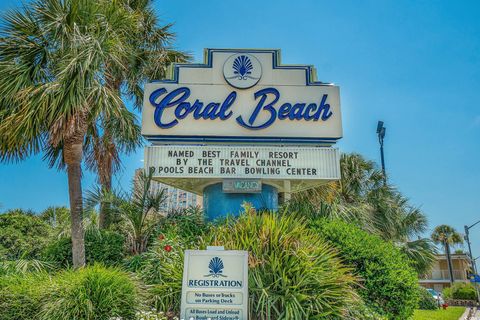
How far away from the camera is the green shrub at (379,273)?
30.7 feet

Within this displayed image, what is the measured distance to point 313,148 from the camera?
43.0 feet

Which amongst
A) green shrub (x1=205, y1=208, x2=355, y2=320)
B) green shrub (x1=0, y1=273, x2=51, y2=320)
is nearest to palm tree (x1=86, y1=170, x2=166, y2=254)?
green shrub (x1=205, y1=208, x2=355, y2=320)

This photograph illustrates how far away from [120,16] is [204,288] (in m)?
9.55

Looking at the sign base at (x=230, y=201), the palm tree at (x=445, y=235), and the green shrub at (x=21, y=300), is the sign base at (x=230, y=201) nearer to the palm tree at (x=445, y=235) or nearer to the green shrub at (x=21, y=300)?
the green shrub at (x=21, y=300)

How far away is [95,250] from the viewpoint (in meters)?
11.6

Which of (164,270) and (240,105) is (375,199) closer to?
(240,105)

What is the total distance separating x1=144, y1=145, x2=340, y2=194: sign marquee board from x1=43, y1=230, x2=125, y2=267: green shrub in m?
2.31

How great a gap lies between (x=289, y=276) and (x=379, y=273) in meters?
2.86

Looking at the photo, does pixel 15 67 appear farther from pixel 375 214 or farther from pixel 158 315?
pixel 375 214

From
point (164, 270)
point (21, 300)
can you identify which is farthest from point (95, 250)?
point (21, 300)

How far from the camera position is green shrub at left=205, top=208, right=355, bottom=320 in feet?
24.2

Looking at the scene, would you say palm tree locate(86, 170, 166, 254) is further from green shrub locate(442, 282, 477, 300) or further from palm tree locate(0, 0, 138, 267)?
green shrub locate(442, 282, 477, 300)

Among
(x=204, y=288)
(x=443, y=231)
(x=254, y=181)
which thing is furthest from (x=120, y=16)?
(x=443, y=231)

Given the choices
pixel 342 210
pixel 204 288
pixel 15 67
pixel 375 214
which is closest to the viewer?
pixel 204 288
